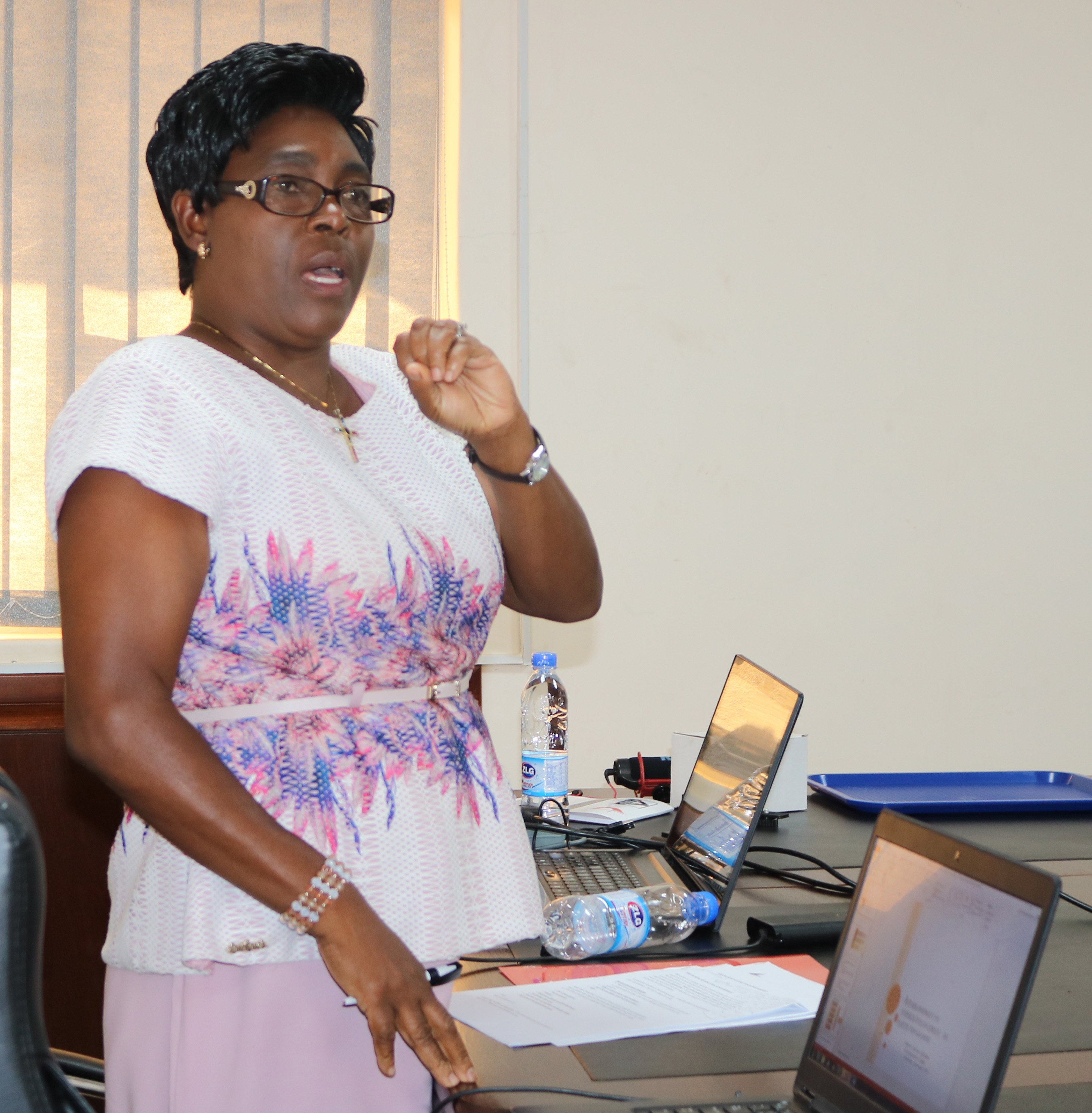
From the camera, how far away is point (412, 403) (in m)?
1.29

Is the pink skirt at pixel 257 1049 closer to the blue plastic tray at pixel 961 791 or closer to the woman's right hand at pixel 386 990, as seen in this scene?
the woman's right hand at pixel 386 990

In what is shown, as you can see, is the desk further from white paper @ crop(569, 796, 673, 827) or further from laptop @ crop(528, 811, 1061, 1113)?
white paper @ crop(569, 796, 673, 827)

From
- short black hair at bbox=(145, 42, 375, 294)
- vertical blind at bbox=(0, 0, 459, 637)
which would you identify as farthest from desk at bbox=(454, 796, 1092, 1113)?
vertical blind at bbox=(0, 0, 459, 637)

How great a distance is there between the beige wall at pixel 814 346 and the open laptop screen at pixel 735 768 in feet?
3.99

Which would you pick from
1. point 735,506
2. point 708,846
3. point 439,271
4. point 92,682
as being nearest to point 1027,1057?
point 708,846

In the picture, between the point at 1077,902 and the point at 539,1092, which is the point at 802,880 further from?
the point at 539,1092

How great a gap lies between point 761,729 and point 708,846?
170mm

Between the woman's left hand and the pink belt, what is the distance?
0.29 meters

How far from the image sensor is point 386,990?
36.8 inches

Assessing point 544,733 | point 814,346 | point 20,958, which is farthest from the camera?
point 814,346

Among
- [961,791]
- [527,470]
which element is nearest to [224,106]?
[527,470]

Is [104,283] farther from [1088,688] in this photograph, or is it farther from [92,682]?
[1088,688]

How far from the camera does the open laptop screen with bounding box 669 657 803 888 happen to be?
4.91ft

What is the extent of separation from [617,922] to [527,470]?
0.51 m
